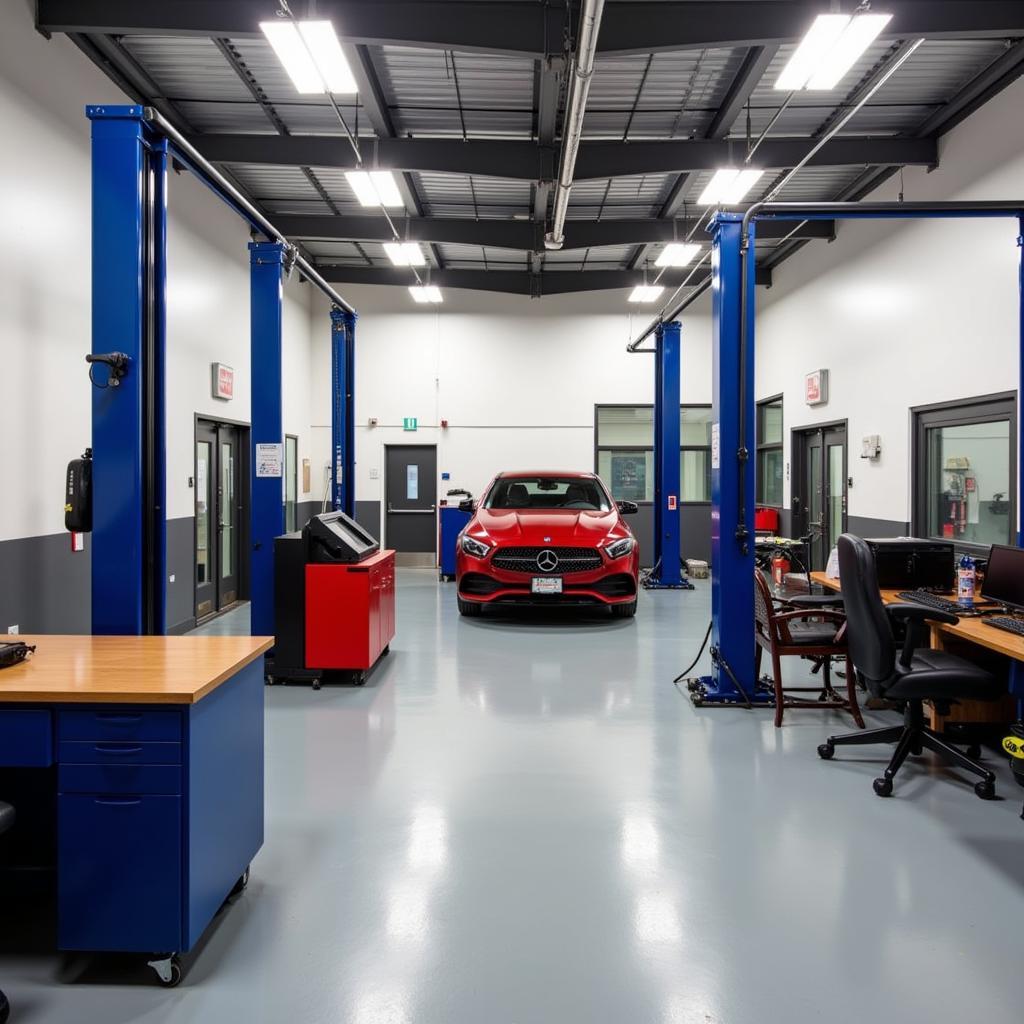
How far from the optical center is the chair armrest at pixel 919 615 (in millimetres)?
3008

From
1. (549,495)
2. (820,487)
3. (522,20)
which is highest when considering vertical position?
(522,20)

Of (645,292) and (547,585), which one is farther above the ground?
(645,292)

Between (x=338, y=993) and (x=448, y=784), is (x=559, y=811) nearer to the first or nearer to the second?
(x=448, y=784)

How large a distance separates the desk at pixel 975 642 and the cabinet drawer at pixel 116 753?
282cm

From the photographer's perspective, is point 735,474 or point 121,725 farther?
point 735,474

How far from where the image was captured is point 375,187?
6355mm

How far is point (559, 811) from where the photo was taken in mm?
2770

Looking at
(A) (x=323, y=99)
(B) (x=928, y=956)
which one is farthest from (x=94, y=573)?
(A) (x=323, y=99)

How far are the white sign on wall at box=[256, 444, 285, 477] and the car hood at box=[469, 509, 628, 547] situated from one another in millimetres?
2004

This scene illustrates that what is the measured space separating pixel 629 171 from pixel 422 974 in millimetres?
6267

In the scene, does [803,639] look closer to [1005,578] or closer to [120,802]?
[1005,578]

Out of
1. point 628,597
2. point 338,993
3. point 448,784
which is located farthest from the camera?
point 628,597

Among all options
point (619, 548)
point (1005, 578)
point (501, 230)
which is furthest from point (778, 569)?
point (501, 230)

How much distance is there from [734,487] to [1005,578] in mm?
1397
